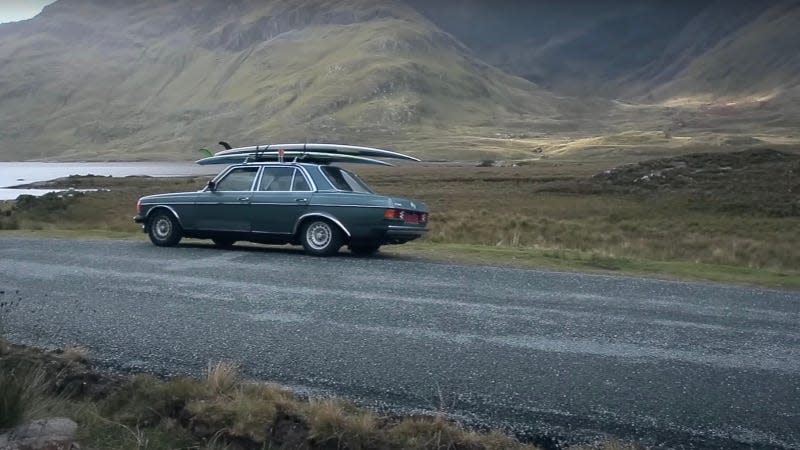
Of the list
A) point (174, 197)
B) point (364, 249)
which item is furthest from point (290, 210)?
point (174, 197)

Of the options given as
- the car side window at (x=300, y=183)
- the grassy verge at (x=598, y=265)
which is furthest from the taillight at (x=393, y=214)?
the car side window at (x=300, y=183)

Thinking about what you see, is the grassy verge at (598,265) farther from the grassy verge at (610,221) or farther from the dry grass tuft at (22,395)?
the dry grass tuft at (22,395)

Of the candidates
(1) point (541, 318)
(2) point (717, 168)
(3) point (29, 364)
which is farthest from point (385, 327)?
(2) point (717, 168)

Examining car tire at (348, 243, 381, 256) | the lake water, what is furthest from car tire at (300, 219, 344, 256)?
the lake water

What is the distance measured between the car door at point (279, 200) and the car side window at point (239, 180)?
24 cm

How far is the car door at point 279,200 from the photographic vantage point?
15750mm

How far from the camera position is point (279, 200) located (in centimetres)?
1590

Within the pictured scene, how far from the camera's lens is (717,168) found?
5250 cm

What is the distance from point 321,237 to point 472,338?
23.5 feet

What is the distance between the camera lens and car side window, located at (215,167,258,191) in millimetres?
16469

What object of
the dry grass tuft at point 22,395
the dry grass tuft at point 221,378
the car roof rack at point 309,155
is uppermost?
the car roof rack at point 309,155

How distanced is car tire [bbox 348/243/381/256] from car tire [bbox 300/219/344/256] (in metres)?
0.60

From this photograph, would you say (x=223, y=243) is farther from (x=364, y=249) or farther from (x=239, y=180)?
(x=364, y=249)

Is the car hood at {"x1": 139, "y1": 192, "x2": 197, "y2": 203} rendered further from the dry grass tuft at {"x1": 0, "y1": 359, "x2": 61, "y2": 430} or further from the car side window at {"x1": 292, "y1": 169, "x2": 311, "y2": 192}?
the dry grass tuft at {"x1": 0, "y1": 359, "x2": 61, "y2": 430}
